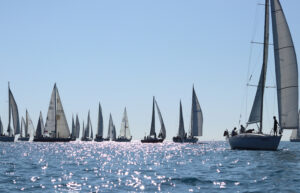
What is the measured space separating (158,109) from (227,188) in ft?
320

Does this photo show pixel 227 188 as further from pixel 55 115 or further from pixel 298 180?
pixel 55 115

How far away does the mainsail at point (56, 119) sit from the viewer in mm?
112438

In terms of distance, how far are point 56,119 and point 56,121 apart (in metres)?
0.48

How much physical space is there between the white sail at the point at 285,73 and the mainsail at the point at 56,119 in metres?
70.5

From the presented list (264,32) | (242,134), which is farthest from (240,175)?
(264,32)

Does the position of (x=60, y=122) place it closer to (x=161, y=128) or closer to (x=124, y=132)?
(x=161, y=128)

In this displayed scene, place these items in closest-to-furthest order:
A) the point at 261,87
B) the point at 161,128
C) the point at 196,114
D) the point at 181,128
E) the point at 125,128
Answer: the point at 261,87 → the point at 196,114 → the point at 181,128 → the point at 161,128 → the point at 125,128

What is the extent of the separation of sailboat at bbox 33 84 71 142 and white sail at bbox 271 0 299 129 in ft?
231

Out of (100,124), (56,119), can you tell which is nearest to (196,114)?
(56,119)

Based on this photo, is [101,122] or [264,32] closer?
[264,32]

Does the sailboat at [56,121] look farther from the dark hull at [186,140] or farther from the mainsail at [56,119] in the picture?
the dark hull at [186,140]

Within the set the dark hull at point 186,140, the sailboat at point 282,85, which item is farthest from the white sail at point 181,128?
the sailboat at point 282,85

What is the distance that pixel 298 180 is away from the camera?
84.4ft

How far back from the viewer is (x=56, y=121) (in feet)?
372
